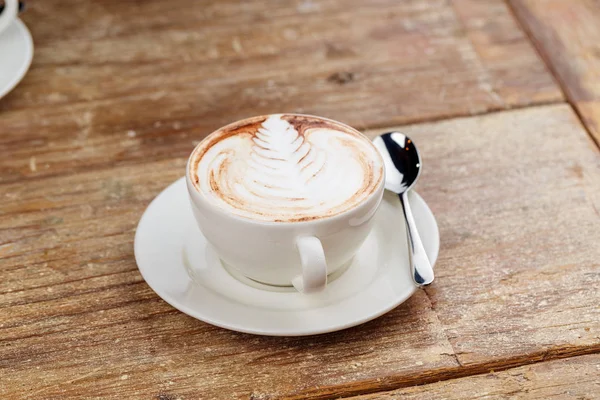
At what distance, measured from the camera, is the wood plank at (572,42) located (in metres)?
1.04

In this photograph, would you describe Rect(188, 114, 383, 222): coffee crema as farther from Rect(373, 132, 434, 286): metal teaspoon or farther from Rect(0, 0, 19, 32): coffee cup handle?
Rect(0, 0, 19, 32): coffee cup handle

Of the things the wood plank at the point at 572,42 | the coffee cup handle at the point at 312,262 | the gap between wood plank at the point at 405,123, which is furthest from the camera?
the wood plank at the point at 572,42

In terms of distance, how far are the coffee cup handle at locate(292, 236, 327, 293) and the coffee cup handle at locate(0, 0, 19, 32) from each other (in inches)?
26.3

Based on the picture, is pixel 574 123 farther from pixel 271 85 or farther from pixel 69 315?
pixel 69 315

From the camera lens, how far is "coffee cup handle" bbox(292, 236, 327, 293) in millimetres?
615

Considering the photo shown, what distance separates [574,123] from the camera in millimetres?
993

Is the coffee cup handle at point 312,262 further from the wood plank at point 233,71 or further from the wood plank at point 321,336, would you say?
the wood plank at point 233,71

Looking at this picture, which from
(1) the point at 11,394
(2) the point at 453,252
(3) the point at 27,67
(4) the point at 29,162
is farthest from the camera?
(3) the point at 27,67

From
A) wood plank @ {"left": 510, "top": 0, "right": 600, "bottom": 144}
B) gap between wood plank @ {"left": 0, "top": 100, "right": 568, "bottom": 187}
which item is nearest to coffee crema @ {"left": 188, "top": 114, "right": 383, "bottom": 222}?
gap between wood plank @ {"left": 0, "top": 100, "right": 568, "bottom": 187}

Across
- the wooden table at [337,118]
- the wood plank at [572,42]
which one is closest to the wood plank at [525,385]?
the wooden table at [337,118]

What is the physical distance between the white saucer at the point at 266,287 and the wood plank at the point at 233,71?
9.1 inches

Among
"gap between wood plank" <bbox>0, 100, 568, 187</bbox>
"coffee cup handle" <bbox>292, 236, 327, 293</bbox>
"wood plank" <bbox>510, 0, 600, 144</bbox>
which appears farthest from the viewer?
"wood plank" <bbox>510, 0, 600, 144</bbox>

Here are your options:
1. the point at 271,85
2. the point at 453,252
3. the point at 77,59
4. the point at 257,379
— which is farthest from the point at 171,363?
the point at 77,59

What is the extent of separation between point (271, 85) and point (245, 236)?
51cm
